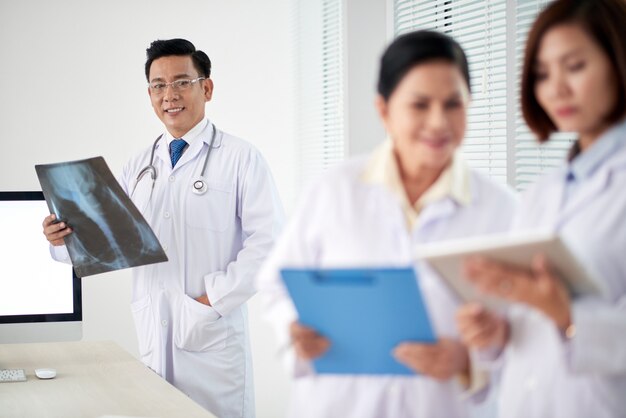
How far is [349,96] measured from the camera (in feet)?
13.6

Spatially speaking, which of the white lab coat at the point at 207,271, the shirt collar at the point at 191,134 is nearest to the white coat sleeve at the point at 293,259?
the white lab coat at the point at 207,271

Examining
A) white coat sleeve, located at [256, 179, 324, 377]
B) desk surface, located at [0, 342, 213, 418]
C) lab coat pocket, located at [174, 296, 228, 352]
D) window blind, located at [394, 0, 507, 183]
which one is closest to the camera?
white coat sleeve, located at [256, 179, 324, 377]

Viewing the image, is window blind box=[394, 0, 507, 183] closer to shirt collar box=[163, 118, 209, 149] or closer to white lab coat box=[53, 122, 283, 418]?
white lab coat box=[53, 122, 283, 418]

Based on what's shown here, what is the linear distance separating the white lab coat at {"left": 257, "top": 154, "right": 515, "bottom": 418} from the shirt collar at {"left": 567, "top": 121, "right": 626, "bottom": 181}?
0.59ft

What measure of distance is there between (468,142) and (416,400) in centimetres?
199

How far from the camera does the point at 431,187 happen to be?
168 centimetres

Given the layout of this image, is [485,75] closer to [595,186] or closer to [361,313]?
[595,186]

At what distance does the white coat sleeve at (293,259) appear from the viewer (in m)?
1.69

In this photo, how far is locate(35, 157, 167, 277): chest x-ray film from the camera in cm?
266

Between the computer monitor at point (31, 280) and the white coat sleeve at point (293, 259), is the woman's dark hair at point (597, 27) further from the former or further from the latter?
the computer monitor at point (31, 280)

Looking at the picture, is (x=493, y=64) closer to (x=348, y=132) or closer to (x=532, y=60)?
(x=348, y=132)

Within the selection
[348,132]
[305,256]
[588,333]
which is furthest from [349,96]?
[588,333]

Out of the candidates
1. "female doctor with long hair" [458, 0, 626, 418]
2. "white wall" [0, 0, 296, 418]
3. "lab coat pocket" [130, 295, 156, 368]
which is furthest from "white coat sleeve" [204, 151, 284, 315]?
"white wall" [0, 0, 296, 418]

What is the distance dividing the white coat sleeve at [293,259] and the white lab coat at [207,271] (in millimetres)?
1179
